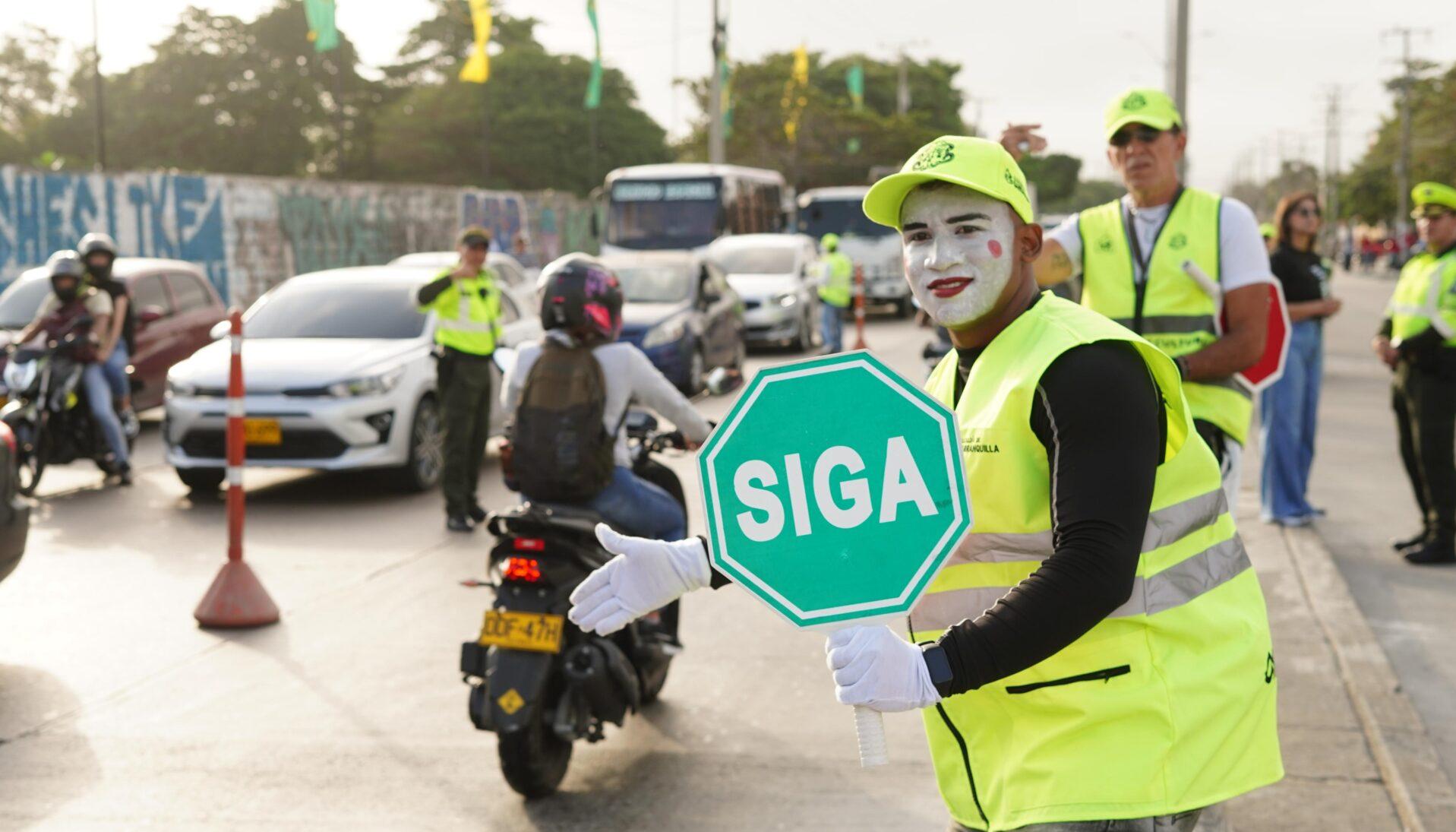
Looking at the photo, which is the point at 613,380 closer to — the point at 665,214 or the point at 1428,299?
the point at 1428,299

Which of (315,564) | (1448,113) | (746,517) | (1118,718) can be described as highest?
(1448,113)

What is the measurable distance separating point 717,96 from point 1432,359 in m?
32.6

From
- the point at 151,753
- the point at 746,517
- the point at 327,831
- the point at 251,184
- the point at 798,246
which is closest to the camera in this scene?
the point at 746,517

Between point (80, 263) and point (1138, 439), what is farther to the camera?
point (80, 263)

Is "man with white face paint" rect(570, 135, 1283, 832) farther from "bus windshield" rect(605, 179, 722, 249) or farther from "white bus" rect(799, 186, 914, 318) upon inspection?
"white bus" rect(799, 186, 914, 318)

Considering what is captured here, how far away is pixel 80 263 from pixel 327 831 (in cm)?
809

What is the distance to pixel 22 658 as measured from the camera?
6625 mm

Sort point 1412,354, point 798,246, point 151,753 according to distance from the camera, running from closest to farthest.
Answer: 1. point 151,753
2. point 1412,354
3. point 798,246

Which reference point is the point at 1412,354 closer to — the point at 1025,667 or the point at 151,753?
the point at 151,753

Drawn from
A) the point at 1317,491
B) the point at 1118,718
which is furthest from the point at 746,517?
the point at 1317,491

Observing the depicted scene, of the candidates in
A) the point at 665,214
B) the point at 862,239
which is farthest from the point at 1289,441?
the point at 862,239

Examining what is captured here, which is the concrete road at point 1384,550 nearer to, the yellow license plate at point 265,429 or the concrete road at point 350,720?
the concrete road at point 350,720

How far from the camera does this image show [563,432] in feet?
17.1

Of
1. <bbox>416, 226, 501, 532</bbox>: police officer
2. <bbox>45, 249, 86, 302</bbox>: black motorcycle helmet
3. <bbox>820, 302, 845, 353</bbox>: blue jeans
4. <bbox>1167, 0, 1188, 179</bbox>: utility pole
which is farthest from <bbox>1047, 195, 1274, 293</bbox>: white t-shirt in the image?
<bbox>820, 302, 845, 353</bbox>: blue jeans
